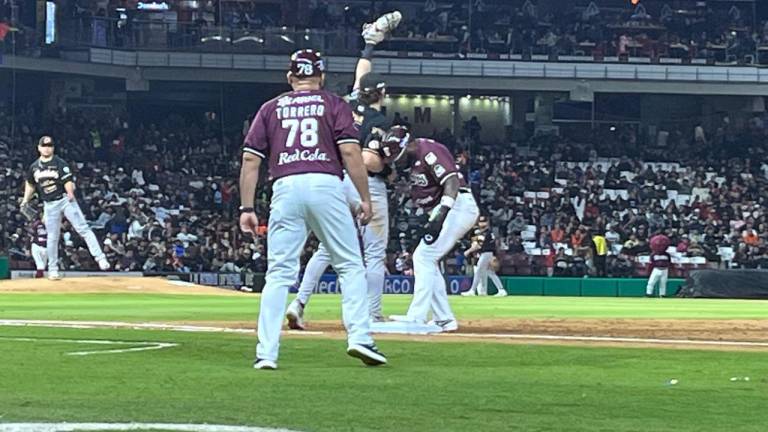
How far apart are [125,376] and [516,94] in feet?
136

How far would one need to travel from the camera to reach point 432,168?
13055mm

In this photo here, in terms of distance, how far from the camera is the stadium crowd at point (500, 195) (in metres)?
36.4

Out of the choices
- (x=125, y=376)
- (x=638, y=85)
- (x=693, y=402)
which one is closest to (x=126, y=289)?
(x=125, y=376)

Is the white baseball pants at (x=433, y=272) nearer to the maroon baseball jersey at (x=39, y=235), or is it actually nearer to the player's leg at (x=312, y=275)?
the player's leg at (x=312, y=275)

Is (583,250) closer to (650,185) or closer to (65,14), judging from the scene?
(650,185)

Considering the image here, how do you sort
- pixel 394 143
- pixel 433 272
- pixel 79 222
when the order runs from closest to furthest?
pixel 394 143 < pixel 433 272 < pixel 79 222

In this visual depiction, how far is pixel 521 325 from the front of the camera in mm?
14898

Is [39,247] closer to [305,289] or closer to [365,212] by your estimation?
[305,289]

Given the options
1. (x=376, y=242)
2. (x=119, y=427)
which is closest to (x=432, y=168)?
(x=376, y=242)

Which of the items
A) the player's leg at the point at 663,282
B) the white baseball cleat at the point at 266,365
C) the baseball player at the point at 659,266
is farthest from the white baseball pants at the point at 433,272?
the player's leg at the point at 663,282

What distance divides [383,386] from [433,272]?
16.9 feet

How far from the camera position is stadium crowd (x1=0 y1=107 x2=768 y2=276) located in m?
36.4

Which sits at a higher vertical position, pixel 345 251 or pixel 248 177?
pixel 248 177

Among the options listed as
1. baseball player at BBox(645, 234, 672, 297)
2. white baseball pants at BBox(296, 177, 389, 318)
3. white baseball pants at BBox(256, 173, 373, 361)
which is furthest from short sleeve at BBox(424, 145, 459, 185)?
baseball player at BBox(645, 234, 672, 297)
